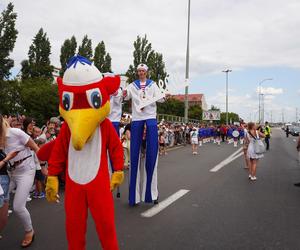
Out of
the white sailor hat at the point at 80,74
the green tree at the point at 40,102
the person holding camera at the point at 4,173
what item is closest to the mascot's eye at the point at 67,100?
the white sailor hat at the point at 80,74

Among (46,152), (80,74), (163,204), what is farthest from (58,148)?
(163,204)

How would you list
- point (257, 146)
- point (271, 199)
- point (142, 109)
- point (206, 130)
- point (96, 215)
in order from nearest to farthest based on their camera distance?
point (96, 215) → point (142, 109) → point (271, 199) → point (257, 146) → point (206, 130)

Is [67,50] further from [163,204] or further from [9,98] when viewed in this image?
[163,204]

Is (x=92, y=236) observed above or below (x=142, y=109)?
below

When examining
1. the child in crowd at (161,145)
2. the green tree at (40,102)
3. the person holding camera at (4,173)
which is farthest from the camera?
the green tree at (40,102)

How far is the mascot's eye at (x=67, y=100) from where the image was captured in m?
3.30

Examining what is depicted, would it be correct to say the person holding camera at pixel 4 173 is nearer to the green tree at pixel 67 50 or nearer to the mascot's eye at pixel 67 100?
the mascot's eye at pixel 67 100

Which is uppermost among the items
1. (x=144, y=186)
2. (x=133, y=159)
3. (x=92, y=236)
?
(x=133, y=159)

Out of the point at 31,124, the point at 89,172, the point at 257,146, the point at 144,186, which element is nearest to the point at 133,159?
the point at 144,186

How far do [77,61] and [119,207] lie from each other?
3090 mm

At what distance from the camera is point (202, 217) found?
5254 millimetres

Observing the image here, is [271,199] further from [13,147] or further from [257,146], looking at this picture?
[13,147]

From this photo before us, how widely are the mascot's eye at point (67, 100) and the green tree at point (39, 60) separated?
3767 centimetres

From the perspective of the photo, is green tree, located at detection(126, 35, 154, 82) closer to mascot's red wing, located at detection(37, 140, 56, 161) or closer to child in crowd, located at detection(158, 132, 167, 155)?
child in crowd, located at detection(158, 132, 167, 155)
